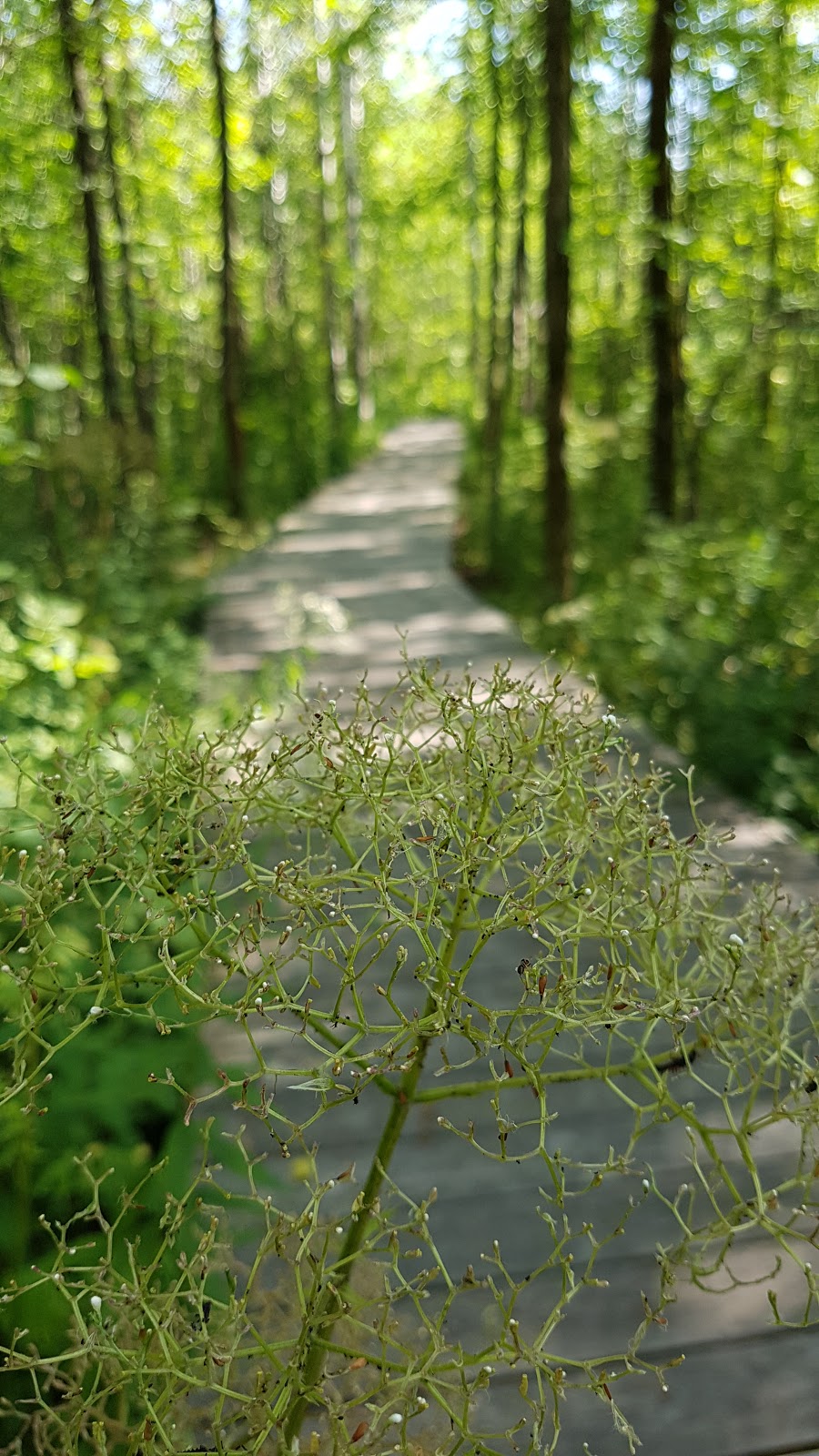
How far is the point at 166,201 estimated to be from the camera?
61.7 ft

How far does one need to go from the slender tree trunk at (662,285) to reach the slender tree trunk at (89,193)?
4.89 m

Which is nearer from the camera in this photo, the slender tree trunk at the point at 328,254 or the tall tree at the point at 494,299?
the tall tree at the point at 494,299

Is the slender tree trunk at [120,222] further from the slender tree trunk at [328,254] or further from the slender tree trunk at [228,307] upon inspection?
the slender tree trunk at [328,254]

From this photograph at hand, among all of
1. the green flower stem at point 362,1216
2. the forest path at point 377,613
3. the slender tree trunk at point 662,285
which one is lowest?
the forest path at point 377,613

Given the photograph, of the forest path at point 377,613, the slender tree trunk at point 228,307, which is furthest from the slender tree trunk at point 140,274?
the forest path at point 377,613

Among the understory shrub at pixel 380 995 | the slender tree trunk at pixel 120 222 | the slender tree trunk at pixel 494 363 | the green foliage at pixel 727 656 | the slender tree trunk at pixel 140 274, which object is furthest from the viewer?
the slender tree trunk at pixel 140 274

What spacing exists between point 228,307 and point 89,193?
3294 mm

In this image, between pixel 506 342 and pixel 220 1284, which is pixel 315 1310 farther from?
pixel 506 342

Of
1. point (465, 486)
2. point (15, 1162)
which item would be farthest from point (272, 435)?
point (15, 1162)

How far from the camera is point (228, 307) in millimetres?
13352

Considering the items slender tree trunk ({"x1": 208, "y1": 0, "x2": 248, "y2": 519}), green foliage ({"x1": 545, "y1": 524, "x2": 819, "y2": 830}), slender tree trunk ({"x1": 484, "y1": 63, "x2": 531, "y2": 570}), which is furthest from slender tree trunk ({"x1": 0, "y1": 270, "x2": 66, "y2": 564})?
slender tree trunk ({"x1": 484, "y1": 63, "x2": 531, "y2": 570})

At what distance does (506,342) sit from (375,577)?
847cm

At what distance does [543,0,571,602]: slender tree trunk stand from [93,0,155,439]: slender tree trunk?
4238 millimetres

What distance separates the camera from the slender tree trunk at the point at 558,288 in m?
8.75
